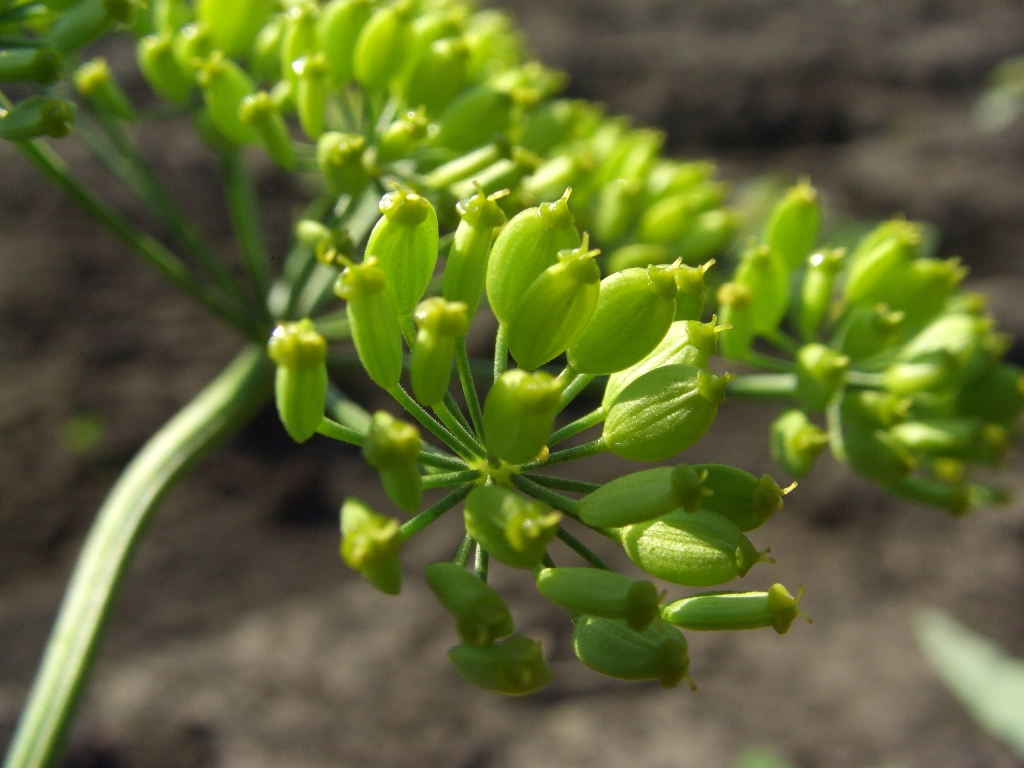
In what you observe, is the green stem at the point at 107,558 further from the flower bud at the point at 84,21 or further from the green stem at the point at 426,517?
the green stem at the point at 426,517

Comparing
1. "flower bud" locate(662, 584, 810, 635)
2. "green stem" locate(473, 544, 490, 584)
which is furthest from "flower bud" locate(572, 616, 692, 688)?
"green stem" locate(473, 544, 490, 584)

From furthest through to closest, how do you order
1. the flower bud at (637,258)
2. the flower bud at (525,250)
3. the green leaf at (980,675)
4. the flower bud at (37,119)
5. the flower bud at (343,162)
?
the green leaf at (980,675)
the flower bud at (637,258)
the flower bud at (343,162)
the flower bud at (37,119)
the flower bud at (525,250)

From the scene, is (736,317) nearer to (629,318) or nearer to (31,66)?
(629,318)

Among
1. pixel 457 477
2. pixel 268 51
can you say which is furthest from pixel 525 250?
pixel 268 51

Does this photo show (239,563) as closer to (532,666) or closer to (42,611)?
(42,611)

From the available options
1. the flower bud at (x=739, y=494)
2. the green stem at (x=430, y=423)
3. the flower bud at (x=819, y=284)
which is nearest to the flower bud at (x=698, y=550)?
the flower bud at (x=739, y=494)

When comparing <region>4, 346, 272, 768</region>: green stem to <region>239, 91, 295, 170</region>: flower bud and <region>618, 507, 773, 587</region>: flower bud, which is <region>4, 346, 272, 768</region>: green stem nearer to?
<region>239, 91, 295, 170</region>: flower bud
